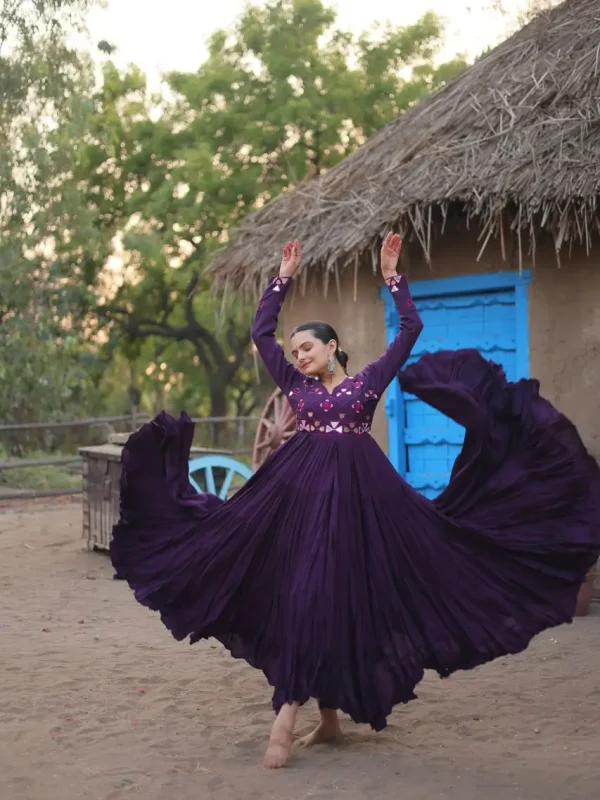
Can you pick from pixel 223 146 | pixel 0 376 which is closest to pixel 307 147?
pixel 223 146

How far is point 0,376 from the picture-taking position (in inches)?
703

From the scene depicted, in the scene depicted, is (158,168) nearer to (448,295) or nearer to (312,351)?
(448,295)

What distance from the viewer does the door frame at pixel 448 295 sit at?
756 centimetres

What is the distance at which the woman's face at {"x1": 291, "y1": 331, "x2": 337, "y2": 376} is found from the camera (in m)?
4.10

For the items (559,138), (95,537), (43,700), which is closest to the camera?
(43,700)

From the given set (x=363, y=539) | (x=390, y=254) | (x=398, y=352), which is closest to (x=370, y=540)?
(x=363, y=539)

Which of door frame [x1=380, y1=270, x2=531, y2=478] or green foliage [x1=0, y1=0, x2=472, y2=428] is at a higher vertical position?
green foliage [x1=0, y1=0, x2=472, y2=428]

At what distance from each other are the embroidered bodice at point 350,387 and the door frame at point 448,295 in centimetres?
322

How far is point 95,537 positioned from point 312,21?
594 inches

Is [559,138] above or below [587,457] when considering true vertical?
above

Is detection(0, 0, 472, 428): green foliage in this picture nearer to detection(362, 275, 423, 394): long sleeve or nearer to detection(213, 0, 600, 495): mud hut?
detection(213, 0, 600, 495): mud hut

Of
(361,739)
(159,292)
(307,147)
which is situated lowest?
(361,739)

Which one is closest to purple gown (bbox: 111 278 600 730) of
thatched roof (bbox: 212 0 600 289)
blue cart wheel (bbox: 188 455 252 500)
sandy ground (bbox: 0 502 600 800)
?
sandy ground (bbox: 0 502 600 800)

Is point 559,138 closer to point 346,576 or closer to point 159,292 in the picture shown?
point 346,576
